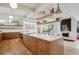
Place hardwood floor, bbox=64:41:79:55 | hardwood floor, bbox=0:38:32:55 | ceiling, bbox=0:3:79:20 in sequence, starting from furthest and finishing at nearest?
hardwood floor, bbox=0:38:32:55, hardwood floor, bbox=64:41:79:55, ceiling, bbox=0:3:79:20

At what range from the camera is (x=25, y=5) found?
1973mm

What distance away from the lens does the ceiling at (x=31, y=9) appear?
1.93 m

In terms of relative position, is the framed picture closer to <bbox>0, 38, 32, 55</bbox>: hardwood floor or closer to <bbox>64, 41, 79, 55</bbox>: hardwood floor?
<bbox>64, 41, 79, 55</bbox>: hardwood floor

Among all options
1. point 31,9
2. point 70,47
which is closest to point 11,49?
point 31,9

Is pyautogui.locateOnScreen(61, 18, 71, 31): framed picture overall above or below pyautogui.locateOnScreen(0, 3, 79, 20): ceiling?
below

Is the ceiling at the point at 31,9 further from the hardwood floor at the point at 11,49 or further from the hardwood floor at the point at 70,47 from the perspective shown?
the hardwood floor at the point at 11,49

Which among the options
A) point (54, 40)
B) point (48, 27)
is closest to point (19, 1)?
point (48, 27)

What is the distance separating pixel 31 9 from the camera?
2.04 metres

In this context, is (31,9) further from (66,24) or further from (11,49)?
(11,49)

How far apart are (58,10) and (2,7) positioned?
1223 mm

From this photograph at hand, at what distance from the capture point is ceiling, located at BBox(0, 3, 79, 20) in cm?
193

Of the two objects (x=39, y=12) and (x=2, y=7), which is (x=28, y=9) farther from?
(x=2, y=7)

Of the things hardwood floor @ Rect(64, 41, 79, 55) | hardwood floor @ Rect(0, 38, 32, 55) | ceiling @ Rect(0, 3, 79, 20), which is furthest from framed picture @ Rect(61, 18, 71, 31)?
hardwood floor @ Rect(0, 38, 32, 55)
